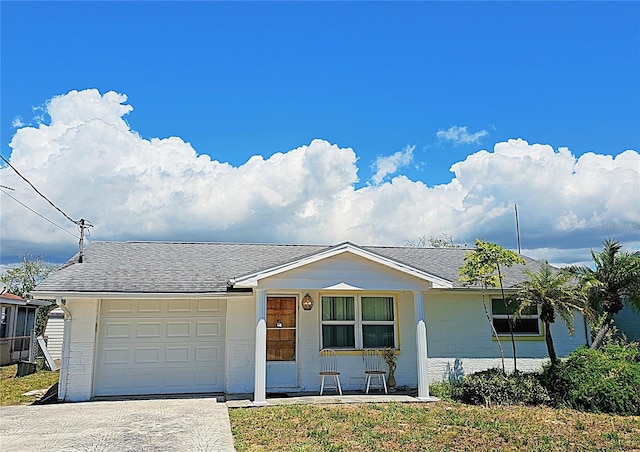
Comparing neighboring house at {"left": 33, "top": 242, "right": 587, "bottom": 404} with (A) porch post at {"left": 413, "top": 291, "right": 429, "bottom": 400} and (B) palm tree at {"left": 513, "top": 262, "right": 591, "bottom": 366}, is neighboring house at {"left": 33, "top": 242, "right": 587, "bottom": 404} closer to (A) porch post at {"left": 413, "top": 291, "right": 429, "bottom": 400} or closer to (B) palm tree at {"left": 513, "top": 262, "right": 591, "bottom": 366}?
(A) porch post at {"left": 413, "top": 291, "right": 429, "bottom": 400}

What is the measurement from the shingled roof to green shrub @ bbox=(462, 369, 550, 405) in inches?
94.0

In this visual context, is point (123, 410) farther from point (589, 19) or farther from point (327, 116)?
point (589, 19)

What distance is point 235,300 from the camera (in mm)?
11523

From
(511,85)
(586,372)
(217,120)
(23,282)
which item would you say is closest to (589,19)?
(511,85)

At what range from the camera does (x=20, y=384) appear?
1373 centimetres

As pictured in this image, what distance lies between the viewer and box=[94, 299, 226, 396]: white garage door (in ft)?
36.9

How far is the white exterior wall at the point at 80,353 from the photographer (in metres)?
10.5

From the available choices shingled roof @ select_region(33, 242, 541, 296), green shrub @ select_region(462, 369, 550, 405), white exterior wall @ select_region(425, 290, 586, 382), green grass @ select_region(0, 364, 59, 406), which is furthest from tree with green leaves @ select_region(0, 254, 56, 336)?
green shrub @ select_region(462, 369, 550, 405)

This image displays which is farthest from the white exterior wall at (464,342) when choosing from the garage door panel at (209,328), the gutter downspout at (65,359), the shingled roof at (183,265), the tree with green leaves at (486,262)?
the gutter downspout at (65,359)

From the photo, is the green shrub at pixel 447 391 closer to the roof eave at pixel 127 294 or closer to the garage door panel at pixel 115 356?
the roof eave at pixel 127 294

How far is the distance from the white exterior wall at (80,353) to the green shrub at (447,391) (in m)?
7.62

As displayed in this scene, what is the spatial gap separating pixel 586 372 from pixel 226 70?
10.1 meters

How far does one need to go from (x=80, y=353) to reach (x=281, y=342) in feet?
14.5

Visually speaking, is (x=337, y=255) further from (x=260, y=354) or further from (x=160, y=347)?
(x=160, y=347)
